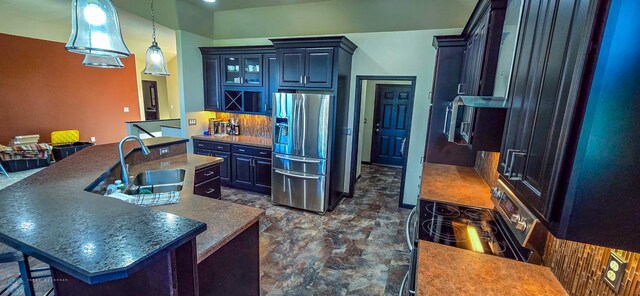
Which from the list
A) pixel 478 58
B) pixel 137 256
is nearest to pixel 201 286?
pixel 137 256

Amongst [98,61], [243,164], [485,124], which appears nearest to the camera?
[485,124]

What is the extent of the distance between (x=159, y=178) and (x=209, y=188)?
499mm

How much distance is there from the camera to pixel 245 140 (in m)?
4.47

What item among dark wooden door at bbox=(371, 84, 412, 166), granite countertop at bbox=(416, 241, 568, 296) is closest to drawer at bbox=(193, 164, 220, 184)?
granite countertop at bbox=(416, 241, 568, 296)

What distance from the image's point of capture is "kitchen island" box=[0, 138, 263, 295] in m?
0.83

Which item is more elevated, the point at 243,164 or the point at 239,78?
the point at 239,78

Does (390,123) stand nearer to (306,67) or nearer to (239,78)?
(306,67)

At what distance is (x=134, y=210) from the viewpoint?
1.13 m

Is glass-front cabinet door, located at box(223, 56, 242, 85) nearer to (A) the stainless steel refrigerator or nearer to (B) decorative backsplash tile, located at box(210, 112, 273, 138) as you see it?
(B) decorative backsplash tile, located at box(210, 112, 273, 138)

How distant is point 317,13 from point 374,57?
1.07m

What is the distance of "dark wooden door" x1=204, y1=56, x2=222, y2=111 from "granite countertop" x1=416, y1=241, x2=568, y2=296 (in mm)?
4326

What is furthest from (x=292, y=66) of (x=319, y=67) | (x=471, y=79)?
(x=471, y=79)

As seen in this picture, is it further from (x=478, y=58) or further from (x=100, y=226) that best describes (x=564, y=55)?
(x=100, y=226)

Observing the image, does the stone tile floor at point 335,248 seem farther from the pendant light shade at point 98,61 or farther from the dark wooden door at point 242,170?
the pendant light shade at point 98,61
